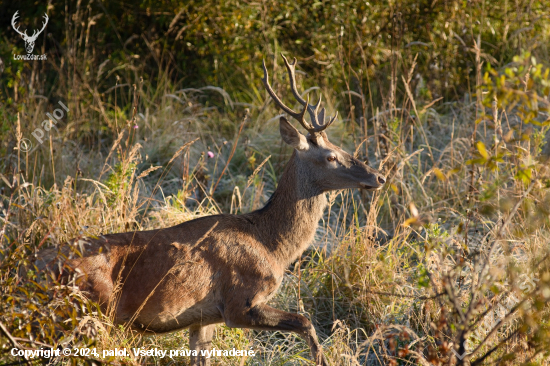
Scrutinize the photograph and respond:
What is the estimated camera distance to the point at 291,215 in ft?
14.4

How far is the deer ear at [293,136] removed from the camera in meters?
4.54

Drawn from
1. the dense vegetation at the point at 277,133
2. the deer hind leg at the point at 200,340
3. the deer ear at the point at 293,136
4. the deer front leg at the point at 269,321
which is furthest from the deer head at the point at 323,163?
the deer hind leg at the point at 200,340

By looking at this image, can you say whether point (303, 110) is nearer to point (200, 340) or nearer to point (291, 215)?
point (291, 215)

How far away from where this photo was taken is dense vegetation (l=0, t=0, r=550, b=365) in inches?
188

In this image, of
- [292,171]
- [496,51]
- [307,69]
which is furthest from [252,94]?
[292,171]

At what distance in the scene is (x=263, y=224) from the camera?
4.37 m

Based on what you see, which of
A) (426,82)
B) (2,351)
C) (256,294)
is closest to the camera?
(2,351)

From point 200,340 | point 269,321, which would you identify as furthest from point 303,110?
point 200,340

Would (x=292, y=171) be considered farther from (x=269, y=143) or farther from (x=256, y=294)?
(x=269, y=143)

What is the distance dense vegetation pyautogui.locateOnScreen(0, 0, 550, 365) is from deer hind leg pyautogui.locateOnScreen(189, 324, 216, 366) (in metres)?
0.15

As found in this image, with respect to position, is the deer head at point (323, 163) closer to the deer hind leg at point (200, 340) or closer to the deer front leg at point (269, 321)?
the deer front leg at point (269, 321)

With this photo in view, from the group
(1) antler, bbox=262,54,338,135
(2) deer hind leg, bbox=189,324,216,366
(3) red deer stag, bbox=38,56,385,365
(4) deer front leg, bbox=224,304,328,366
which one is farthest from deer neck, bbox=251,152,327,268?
(2) deer hind leg, bbox=189,324,216,366

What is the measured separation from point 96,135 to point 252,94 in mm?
2223

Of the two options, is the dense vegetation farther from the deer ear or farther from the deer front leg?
the deer ear
